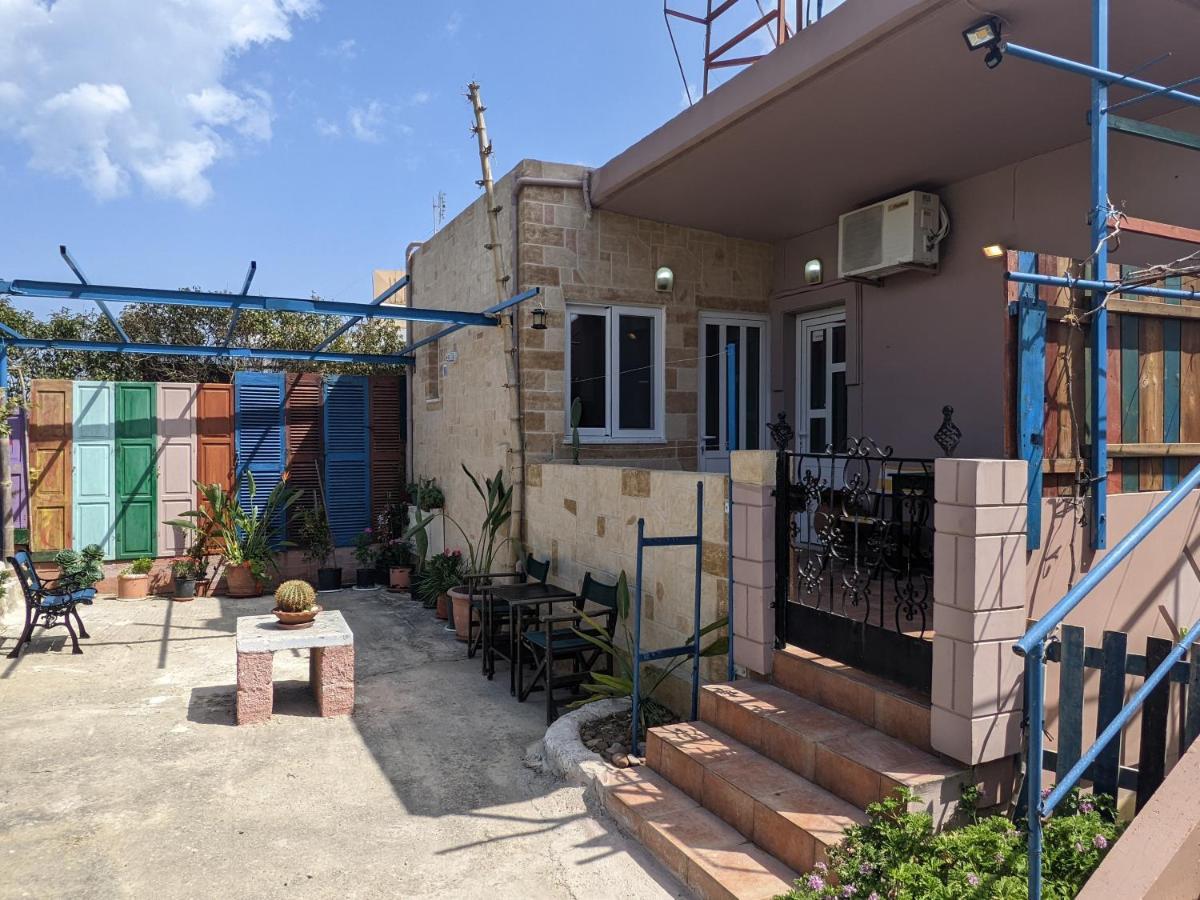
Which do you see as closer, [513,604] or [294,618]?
[294,618]

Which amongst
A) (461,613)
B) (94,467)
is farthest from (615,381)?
(94,467)

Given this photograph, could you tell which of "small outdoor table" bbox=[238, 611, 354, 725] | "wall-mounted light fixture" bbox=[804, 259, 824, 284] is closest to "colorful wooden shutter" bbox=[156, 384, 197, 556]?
"small outdoor table" bbox=[238, 611, 354, 725]

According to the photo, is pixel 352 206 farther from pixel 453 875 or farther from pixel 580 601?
pixel 453 875

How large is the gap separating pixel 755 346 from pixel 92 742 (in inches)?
275

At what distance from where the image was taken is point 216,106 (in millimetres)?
13680

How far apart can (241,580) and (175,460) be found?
1862mm

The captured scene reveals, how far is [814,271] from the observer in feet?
26.0

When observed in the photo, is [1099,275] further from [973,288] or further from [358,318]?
[358,318]

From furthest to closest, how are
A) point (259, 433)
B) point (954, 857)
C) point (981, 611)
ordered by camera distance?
point (259, 433)
point (981, 611)
point (954, 857)

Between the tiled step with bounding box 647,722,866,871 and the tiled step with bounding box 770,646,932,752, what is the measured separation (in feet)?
1.52

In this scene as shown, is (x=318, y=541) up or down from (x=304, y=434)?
down

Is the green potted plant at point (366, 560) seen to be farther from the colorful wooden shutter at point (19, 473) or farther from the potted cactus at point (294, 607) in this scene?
the potted cactus at point (294, 607)

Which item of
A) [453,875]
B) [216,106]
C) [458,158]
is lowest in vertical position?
[453,875]

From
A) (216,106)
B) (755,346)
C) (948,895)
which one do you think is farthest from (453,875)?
(216,106)
